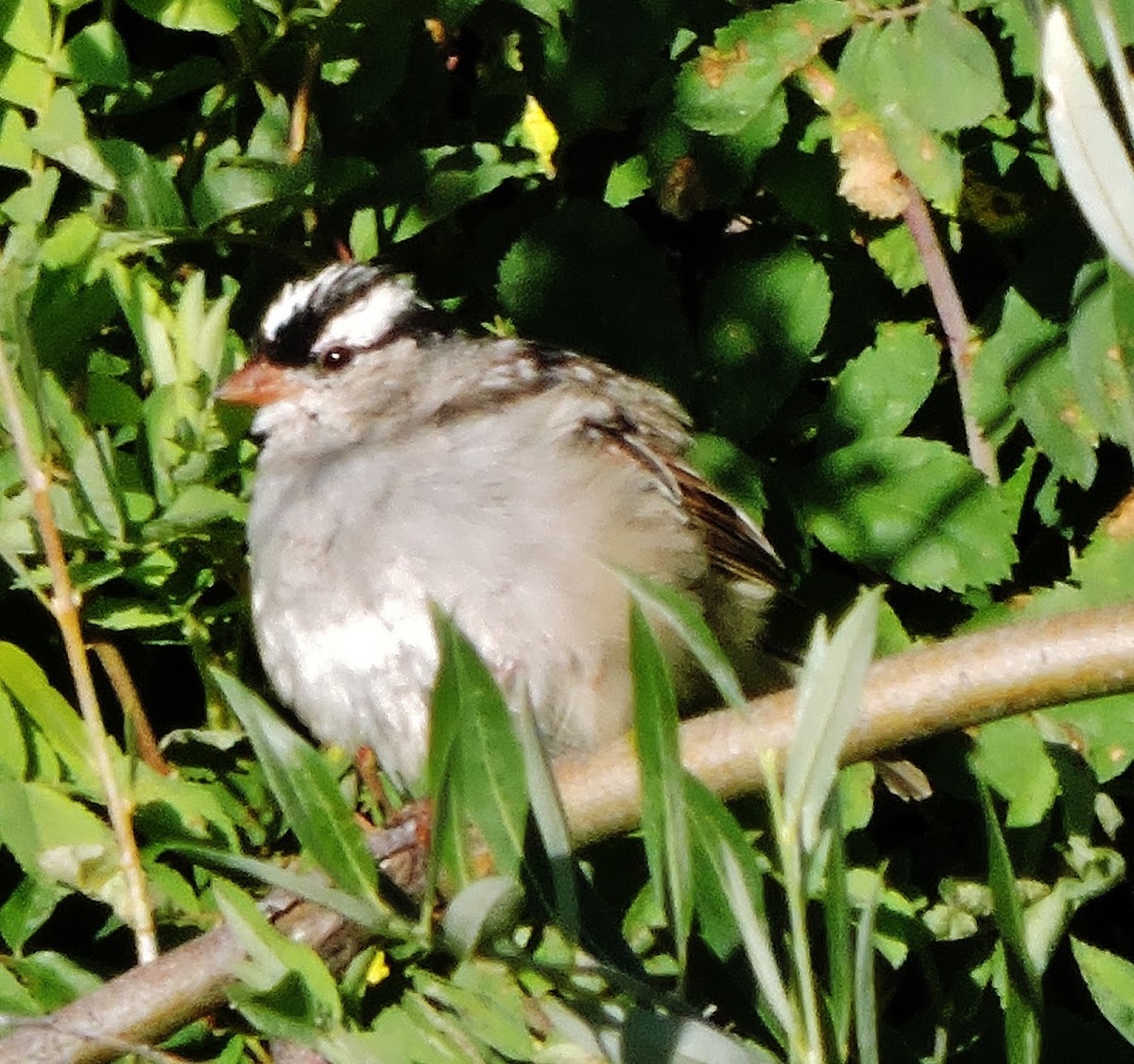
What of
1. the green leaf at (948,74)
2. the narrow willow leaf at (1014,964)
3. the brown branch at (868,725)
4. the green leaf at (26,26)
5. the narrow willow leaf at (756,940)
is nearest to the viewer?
the narrow willow leaf at (756,940)

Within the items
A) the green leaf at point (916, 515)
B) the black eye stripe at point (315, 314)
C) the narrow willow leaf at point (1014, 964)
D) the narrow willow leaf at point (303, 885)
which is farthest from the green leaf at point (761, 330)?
the narrow willow leaf at point (303, 885)

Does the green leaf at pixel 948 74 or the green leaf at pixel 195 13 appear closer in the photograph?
the green leaf at pixel 948 74

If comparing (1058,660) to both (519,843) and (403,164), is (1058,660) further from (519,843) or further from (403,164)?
(403,164)

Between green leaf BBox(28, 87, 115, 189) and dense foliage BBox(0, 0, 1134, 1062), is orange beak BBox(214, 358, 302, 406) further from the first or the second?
green leaf BBox(28, 87, 115, 189)

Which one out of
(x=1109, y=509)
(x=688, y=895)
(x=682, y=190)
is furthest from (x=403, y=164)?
(x=688, y=895)

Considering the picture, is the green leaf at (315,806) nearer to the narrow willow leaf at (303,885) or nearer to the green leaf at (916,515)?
the narrow willow leaf at (303,885)

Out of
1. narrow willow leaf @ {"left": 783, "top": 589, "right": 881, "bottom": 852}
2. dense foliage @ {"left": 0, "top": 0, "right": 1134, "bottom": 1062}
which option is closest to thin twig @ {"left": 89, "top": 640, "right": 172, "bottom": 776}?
dense foliage @ {"left": 0, "top": 0, "right": 1134, "bottom": 1062}

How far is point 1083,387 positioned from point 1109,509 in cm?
40

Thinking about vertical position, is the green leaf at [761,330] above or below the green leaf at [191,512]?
below

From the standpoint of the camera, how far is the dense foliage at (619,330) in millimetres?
2088

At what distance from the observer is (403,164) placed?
253 cm

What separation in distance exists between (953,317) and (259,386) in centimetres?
88

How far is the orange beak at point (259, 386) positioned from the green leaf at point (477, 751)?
3.69 ft

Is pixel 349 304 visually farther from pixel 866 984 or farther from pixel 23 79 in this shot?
pixel 866 984
